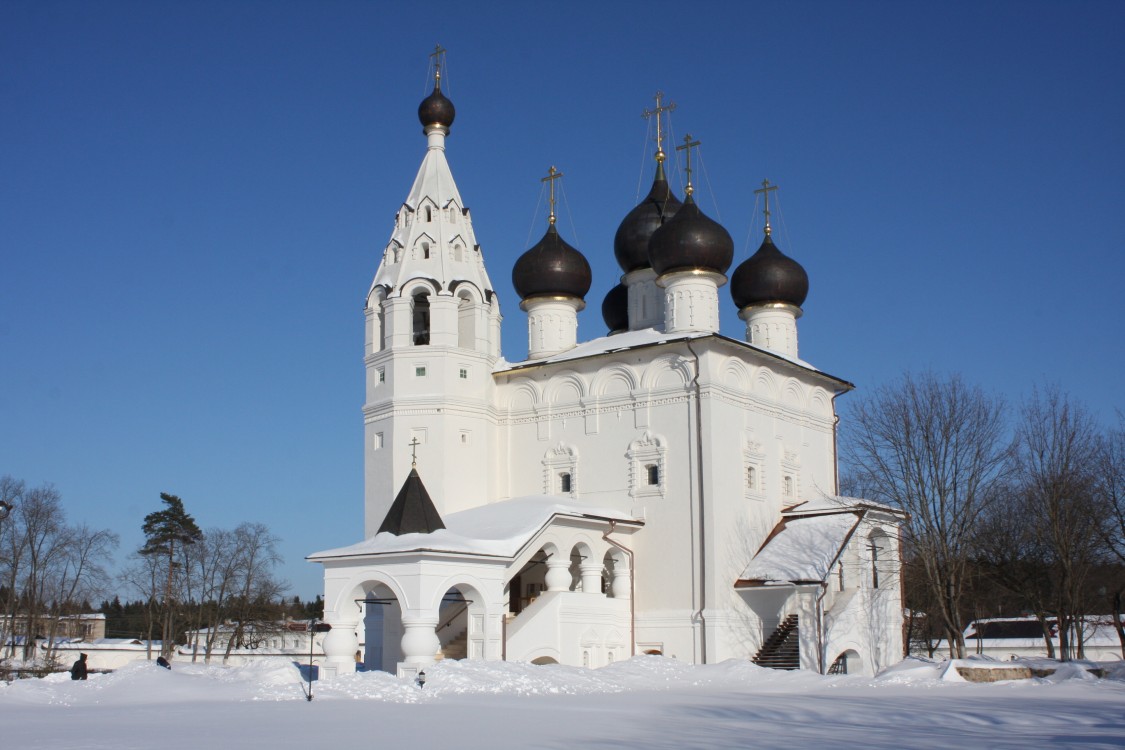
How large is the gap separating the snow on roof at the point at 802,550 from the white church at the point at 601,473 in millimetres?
54

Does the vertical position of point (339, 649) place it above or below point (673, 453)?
below

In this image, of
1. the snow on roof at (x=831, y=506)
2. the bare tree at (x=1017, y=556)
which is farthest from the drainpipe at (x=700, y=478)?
the bare tree at (x=1017, y=556)

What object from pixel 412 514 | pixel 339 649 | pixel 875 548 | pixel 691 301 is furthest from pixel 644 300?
pixel 339 649

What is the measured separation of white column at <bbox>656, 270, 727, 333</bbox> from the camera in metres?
22.6

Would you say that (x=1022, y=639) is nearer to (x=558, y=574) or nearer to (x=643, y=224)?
(x=643, y=224)

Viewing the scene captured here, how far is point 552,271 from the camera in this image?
2428 centimetres

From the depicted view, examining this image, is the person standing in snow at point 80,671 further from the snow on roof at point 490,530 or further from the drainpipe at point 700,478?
the drainpipe at point 700,478

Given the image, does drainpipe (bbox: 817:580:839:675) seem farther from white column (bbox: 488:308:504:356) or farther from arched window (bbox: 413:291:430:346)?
arched window (bbox: 413:291:430:346)

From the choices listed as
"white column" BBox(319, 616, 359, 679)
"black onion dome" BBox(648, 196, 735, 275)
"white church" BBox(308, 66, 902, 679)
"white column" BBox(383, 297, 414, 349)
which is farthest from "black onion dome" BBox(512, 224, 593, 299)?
"white column" BBox(319, 616, 359, 679)

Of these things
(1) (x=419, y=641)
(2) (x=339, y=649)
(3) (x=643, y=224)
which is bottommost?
(2) (x=339, y=649)

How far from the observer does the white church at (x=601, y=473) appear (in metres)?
19.5

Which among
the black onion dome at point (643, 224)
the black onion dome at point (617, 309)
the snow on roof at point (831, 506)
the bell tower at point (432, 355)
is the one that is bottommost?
the snow on roof at point (831, 506)

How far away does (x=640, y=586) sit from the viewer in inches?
818

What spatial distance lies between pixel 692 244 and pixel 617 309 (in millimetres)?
4601
